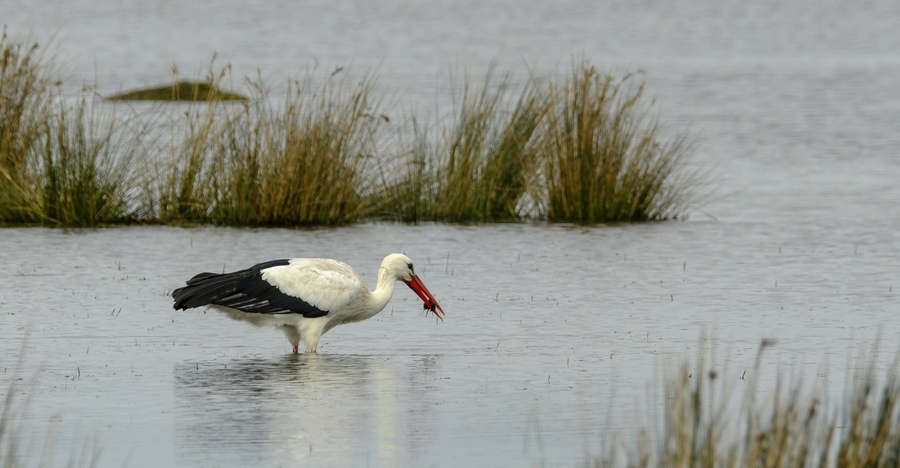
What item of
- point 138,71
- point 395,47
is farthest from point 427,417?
point 395,47

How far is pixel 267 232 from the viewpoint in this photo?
16.1 m

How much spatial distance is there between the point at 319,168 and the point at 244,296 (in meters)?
5.61

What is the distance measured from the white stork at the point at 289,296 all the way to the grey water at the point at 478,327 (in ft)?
0.76

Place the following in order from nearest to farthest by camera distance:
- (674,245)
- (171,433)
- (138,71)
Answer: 1. (171,433)
2. (674,245)
3. (138,71)

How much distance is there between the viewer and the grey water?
26.7ft

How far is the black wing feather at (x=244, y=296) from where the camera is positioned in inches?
412

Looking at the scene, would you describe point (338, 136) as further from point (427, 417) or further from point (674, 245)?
point (427, 417)

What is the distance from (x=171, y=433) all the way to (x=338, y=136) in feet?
27.8

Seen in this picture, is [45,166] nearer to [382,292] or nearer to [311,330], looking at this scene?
[382,292]

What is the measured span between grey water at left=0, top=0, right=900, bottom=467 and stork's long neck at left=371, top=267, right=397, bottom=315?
0.95ft

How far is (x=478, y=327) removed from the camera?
11.4m

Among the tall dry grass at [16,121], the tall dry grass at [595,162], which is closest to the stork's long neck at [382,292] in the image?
the tall dry grass at [595,162]

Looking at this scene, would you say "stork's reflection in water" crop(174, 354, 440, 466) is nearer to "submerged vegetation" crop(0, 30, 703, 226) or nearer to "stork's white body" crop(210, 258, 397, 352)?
"stork's white body" crop(210, 258, 397, 352)

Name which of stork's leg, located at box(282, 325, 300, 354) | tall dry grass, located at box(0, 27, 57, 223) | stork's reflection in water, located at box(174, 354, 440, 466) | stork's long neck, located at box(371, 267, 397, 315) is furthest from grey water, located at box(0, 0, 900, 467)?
tall dry grass, located at box(0, 27, 57, 223)
